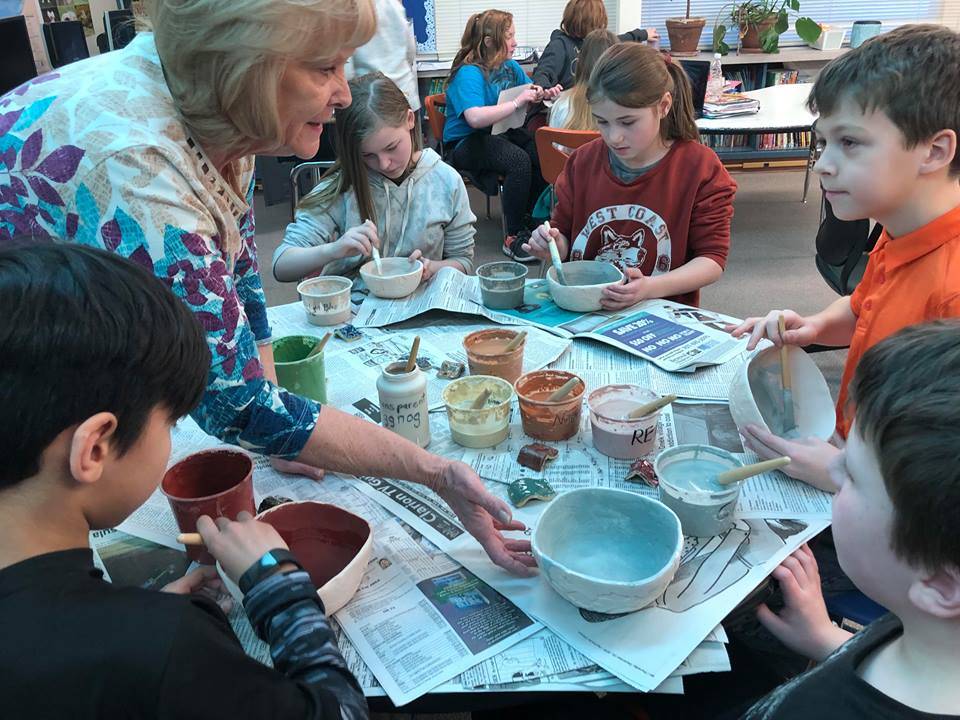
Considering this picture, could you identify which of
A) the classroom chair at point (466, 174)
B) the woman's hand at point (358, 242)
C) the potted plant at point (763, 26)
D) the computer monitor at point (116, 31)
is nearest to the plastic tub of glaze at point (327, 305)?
the woman's hand at point (358, 242)

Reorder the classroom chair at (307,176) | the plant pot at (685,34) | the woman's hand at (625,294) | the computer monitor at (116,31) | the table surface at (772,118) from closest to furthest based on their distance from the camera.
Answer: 1. the woman's hand at (625,294)
2. the classroom chair at (307,176)
3. the table surface at (772,118)
4. the computer monitor at (116,31)
5. the plant pot at (685,34)

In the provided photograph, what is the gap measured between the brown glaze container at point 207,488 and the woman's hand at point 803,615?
0.68 m

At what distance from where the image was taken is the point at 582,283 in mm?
1694

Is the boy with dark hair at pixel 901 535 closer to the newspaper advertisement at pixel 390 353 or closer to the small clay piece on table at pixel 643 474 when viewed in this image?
the small clay piece on table at pixel 643 474

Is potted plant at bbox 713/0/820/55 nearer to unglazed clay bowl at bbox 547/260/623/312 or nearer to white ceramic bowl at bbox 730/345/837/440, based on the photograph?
unglazed clay bowl at bbox 547/260/623/312

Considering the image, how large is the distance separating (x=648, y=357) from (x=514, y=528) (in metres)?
0.57

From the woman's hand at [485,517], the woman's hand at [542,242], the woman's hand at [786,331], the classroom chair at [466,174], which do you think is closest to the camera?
the woman's hand at [485,517]

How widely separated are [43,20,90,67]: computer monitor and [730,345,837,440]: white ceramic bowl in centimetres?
452

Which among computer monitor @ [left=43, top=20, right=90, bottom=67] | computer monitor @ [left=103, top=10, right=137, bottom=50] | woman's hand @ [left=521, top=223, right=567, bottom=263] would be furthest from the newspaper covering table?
computer monitor @ [left=43, top=20, right=90, bottom=67]

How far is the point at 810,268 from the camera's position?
3.77m

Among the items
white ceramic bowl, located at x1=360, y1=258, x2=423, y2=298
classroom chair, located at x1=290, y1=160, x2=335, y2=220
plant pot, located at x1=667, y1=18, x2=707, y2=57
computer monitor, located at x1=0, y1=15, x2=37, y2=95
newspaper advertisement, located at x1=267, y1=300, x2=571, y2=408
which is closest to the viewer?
newspaper advertisement, located at x1=267, y1=300, x2=571, y2=408

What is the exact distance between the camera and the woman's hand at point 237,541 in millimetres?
788

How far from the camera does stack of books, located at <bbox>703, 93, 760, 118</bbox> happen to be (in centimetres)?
349

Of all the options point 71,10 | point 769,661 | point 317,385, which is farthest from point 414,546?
point 71,10
